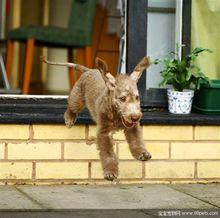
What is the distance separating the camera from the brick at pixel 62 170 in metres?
7.03

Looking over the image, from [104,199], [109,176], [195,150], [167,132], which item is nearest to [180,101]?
[167,132]

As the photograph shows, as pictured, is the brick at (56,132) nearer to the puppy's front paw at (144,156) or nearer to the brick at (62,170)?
the brick at (62,170)

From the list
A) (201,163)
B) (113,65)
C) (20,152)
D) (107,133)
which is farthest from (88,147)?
(107,133)

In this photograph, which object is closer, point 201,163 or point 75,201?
point 75,201

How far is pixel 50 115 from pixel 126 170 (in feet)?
2.73

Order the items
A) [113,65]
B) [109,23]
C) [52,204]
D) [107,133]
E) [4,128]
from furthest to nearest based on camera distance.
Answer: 1. [109,23]
2. [113,65]
3. [4,128]
4. [52,204]
5. [107,133]

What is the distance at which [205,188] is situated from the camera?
707cm

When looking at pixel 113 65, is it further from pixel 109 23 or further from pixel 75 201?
pixel 75 201

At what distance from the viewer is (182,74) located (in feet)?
23.8

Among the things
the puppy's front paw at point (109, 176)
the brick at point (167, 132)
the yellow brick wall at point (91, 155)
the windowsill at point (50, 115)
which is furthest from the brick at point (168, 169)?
the puppy's front paw at point (109, 176)

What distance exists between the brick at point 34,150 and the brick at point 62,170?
0.08m

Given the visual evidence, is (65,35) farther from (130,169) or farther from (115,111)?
(115,111)

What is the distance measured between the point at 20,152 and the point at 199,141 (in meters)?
1.58

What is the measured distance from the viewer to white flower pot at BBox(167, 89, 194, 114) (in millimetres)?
7270
